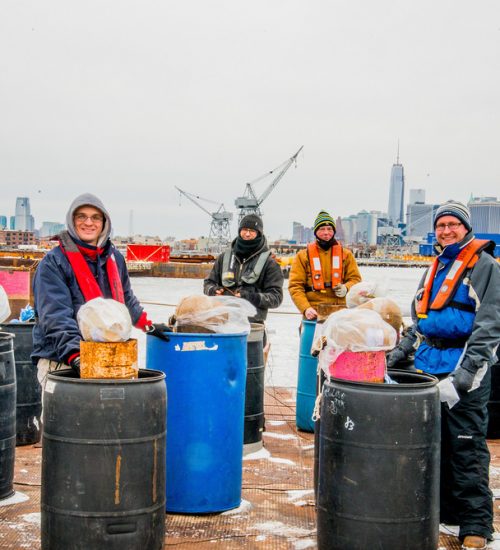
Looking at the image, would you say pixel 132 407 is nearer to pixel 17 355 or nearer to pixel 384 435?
pixel 384 435

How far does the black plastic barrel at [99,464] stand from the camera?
11.0 ft

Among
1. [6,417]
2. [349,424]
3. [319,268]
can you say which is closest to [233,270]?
[319,268]

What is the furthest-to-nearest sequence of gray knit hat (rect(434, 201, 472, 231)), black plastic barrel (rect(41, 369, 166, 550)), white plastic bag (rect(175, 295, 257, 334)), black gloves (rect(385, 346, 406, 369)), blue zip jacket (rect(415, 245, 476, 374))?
black gloves (rect(385, 346, 406, 369)) → white plastic bag (rect(175, 295, 257, 334)) → gray knit hat (rect(434, 201, 472, 231)) → blue zip jacket (rect(415, 245, 476, 374)) → black plastic barrel (rect(41, 369, 166, 550))

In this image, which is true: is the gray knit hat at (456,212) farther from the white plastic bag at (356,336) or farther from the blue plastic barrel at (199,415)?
the blue plastic barrel at (199,415)

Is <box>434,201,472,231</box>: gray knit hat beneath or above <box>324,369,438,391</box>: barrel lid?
above

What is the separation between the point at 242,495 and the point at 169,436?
782 millimetres

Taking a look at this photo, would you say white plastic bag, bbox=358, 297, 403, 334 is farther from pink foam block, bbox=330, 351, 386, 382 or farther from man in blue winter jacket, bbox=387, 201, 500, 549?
pink foam block, bbox=330, 351, 386, 382

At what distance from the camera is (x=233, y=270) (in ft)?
21.4

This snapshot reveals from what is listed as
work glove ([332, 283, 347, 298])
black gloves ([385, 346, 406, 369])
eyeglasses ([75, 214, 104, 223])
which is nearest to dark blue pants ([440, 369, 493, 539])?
black gloves ([385, 346, 406, 369])

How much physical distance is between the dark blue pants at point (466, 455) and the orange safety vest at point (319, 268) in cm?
271

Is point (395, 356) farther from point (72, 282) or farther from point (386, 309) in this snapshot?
point (72, 282)

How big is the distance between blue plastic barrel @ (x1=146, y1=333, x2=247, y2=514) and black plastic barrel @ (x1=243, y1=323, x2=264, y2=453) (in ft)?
3.75

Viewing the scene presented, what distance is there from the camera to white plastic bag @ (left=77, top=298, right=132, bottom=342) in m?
3.49

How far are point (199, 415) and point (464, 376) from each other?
1.51 m
